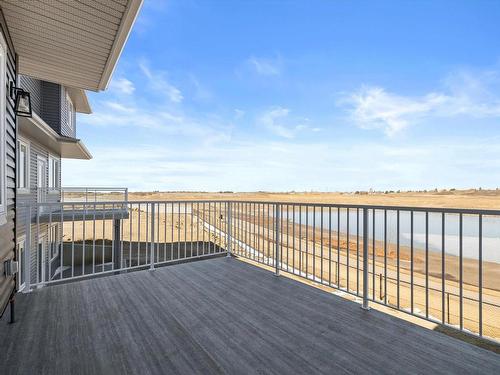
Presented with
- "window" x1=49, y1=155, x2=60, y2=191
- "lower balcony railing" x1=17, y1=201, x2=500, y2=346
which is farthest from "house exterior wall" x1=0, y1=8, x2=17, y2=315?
"window" x1=49, y1=155, x2=60, y2=191

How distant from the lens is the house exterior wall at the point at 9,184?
2226 mm

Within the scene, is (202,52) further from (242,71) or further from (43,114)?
(43,114)

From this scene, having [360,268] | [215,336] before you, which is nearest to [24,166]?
[215,336]

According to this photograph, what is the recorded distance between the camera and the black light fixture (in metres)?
2.71

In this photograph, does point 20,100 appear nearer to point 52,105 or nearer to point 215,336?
point 215,336

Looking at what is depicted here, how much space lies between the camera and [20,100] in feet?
9.57

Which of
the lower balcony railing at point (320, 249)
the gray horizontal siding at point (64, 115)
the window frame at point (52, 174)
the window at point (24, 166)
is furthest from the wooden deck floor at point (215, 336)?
the gray horizontal siding at point (64, 115)

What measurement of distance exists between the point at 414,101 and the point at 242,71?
46.3ft

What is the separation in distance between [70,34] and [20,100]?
0.97 m

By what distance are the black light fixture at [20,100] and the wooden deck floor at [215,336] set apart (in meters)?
1.92

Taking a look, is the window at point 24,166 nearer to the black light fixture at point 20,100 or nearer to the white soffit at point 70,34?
the white soffit at point 70,34

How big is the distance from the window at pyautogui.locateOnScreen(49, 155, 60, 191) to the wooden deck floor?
867cm

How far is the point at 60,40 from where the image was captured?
2664 millimetres

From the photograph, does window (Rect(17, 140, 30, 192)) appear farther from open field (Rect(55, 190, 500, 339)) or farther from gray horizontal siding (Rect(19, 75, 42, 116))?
open field (Rect(55, 190, 500, 339))
